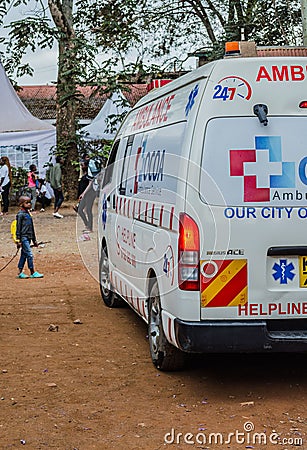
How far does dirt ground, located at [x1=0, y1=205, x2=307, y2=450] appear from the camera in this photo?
5480mm

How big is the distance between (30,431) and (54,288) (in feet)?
22.6

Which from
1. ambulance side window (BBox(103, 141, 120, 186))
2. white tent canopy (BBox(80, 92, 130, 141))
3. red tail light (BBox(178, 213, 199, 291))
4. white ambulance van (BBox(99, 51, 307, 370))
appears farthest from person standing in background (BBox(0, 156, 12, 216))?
red tail light (BBox(178, 213, 199, 291))

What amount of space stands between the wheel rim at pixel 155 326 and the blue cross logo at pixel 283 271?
1.29 metres

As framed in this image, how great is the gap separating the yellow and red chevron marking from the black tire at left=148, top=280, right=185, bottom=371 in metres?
0.95

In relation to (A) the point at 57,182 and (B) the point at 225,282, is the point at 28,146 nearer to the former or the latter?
(A) the point at 57,182

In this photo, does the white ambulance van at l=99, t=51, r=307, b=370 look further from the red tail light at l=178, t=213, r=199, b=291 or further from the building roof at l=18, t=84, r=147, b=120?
the building roof at l=18, t=84, r=147, b=120

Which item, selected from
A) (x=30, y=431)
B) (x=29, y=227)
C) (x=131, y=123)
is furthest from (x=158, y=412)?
(x=29, y=227)

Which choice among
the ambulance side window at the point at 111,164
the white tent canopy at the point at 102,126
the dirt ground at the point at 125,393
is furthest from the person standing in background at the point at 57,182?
the dirt ground at the point at 125,393

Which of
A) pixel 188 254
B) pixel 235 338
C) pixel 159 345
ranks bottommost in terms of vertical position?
pixel 159 345

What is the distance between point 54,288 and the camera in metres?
12.5

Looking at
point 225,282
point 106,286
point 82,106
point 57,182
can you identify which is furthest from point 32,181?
point 225,282

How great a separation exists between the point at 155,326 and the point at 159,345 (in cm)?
26

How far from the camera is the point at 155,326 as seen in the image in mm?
7273

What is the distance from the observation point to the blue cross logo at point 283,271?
20.1ft
